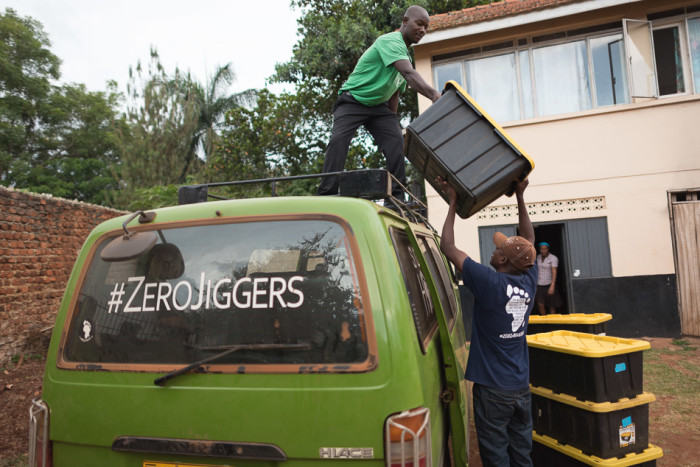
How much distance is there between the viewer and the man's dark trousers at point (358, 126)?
3621 millimetres

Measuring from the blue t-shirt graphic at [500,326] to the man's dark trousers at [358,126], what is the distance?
1244 mm

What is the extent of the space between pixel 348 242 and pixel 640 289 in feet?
27.7

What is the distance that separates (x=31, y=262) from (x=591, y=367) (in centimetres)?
712

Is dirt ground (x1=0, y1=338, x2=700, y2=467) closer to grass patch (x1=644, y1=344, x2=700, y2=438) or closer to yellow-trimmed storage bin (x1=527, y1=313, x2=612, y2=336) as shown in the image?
grass patch (x1=644, y1=344, x2=700, y2=438)

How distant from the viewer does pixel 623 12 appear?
8.61 meters

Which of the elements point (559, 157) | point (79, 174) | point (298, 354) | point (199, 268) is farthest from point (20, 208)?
point (79, 174)

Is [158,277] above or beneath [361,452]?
above

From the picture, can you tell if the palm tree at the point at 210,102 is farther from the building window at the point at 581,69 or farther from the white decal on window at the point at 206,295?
the white decal on window at the point at 206,295

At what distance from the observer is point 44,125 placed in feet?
69.2

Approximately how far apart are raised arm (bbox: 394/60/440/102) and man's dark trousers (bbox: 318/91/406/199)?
0.47 meters

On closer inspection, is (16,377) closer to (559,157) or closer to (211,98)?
(559,157)

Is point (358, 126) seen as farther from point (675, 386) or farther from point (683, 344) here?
point (683, 344)

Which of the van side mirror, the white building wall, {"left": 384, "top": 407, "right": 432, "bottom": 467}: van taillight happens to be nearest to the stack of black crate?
{"left": 384, "top": 407, "right": 432, "bottom": 467}: van taillight

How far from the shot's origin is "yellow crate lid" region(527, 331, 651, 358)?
2.83 m
